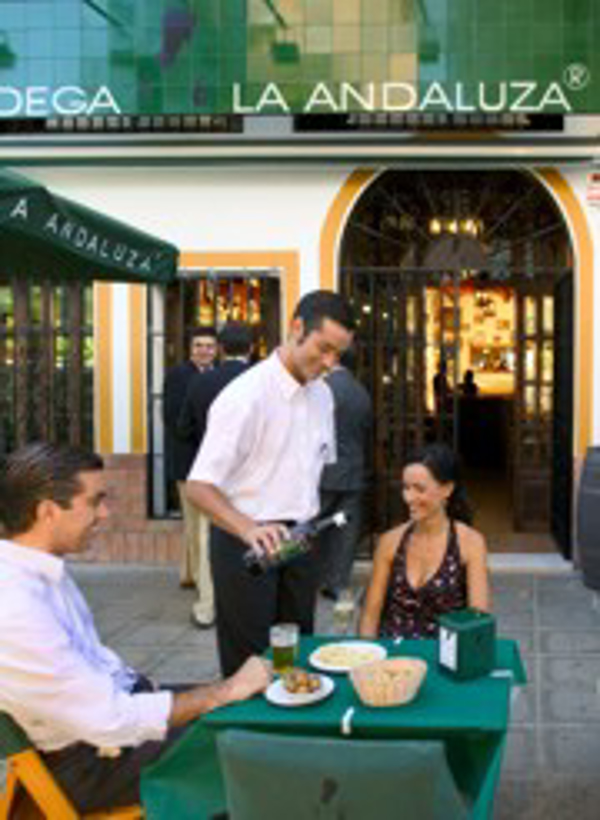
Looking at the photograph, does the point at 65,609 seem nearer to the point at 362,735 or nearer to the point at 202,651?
the point at 362,735

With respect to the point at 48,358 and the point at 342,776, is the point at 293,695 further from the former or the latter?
the point at 48,358

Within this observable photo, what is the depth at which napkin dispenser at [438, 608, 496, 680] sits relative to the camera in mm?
3008

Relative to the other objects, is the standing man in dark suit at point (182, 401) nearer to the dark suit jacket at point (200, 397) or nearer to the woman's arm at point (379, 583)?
the dark suit jacket at point (200, 397)

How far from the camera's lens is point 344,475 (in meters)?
7.13

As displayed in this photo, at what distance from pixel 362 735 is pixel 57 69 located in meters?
6.60

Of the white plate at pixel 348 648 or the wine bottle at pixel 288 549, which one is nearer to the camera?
the white plate at pixel 348 648

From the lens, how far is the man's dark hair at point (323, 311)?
3.60 meters

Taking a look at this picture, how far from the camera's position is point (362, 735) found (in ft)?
8.91

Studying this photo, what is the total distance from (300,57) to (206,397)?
289 cm

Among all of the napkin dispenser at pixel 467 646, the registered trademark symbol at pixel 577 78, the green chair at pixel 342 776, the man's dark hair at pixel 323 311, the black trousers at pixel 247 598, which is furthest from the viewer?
the registered trademark symbol at pixel 577 78

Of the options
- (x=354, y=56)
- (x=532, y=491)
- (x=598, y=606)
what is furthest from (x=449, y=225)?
(x=598, y=606)

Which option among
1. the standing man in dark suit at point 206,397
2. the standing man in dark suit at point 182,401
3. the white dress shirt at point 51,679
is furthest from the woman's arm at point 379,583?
the standing man in dark suit at point 182,401

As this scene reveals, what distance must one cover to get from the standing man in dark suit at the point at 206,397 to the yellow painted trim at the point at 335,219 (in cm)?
168

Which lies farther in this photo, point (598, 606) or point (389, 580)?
point (598, 606)
